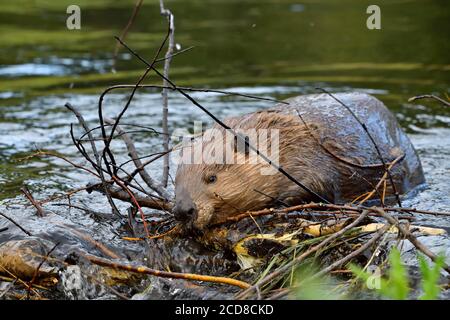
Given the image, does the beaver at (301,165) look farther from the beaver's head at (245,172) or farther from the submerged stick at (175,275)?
the submerged stick at (175,275)

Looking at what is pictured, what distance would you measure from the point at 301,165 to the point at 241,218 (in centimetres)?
66

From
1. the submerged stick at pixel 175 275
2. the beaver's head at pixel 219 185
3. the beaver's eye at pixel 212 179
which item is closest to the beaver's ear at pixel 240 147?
the beaver's head at pixel 219 185

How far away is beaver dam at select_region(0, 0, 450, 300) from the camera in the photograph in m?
3.44

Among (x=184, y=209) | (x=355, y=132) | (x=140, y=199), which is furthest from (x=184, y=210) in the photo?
(x=355, y=132)

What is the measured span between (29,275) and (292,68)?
20.0ft

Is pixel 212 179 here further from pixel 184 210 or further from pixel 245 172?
pixel 184 210

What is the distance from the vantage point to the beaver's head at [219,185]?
3.93 m

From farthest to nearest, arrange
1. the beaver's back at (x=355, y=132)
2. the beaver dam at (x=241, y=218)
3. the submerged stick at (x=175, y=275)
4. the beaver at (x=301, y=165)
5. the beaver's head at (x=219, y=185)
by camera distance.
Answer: the beaver's back at (x=355, y=132) < the beaver at (x=301, y=165) < the beaver's head at (x=219, y=185) < the beaver dam at (x=241, y=218) < the submerged stick at (x=175, y=275)

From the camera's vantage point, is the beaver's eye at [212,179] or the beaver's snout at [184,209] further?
the beaver's eye at [212,179]

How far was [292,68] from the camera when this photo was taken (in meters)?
9.34

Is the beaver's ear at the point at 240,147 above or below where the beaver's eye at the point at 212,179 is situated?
above

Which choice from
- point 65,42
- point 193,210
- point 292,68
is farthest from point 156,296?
point 65,42

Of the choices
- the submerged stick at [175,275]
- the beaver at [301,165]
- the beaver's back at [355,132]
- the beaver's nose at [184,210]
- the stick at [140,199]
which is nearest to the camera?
the submerged stick at [175,275]

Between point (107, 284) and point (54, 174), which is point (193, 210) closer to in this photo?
point (107, 284)
